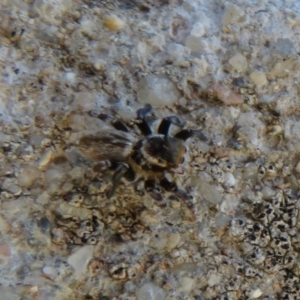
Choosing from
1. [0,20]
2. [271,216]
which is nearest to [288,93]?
[271,216]

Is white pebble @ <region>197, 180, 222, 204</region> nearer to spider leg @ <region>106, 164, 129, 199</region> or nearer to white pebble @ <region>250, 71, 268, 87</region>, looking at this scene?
spider leg @ <region>106, 164, 129, 199</region>

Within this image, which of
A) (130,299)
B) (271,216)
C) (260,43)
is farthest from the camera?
(260,43)

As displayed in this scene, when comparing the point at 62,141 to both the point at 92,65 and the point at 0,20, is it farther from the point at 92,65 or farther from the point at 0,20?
the point at 0,20

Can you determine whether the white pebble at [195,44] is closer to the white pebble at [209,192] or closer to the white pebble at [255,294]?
the white pebble at [209,192]

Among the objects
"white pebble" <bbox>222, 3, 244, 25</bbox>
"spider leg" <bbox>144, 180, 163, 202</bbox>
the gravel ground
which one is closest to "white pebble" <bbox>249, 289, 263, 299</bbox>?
the gravel ground

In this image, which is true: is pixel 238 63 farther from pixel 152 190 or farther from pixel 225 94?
pixel 152 190

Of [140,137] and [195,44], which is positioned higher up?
[195,44]

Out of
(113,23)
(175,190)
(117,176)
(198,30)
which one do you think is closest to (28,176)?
(117,176)
